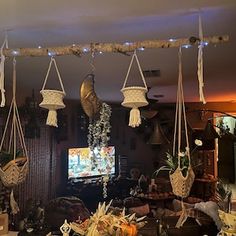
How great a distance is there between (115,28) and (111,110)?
96 centimetres

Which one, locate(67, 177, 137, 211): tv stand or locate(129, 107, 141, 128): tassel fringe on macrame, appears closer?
locate(129, 107, 141, 128): tassel fringe on macrame

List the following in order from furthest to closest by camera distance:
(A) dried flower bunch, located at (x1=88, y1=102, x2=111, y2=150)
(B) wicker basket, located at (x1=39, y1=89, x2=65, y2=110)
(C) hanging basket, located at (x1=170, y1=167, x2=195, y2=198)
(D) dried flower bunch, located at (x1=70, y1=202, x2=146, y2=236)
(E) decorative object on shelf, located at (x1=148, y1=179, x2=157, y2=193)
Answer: (E) decorative object on shelf, located at (x1=148, y1=179, x2=157, y2=193)
(A) dried flower bunch, located at (x1=88, y1=102, x2=111, y2=150)
(B) wicker basket, located at (x1=39, y1=89, x2=65, y2=110)
(C) hanging basket, located at (x1=170, y1=167, x2=195, y2=198)
(D) dried flower bunch, located at (x1=70, y1=202, x2=146, y2=236)

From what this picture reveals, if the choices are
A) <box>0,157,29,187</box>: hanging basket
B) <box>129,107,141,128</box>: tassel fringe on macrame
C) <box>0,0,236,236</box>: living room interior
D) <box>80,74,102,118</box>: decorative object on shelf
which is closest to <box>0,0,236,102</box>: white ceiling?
<box>0,0,236,236</box>: living room interior

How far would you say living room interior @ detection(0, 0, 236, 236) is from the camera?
67.6 inches

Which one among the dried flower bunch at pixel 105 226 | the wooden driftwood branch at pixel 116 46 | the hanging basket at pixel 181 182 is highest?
the wooden driftwood branch at pixel 116 46

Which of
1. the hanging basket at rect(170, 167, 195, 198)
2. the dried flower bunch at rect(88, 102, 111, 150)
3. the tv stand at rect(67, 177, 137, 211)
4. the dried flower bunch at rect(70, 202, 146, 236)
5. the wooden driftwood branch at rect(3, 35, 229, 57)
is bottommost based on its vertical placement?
the tv stand at rect(67, 177, 137, 211)

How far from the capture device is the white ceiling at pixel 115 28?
1632 mm

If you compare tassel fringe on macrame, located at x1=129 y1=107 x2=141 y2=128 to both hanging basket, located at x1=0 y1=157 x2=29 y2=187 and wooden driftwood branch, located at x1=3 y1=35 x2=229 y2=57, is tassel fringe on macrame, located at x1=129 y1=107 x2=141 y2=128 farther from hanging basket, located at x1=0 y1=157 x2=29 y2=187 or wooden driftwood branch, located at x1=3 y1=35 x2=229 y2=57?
hanging basket, located at x1=0 y1=157 x2=29 y2=187

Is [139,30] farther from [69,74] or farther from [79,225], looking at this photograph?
[69,74]

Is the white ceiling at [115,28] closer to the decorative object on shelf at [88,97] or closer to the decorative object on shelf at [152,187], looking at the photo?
the decorative object on shelf at [88,97]

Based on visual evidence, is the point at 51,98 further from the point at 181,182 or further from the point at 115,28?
the point at 181,182

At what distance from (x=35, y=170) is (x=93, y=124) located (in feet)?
11.3

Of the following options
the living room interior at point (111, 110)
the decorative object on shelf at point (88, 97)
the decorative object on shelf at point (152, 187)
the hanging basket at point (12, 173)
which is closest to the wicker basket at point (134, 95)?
the living room interior at point (111, 110)

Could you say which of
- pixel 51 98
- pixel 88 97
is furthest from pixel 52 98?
pixel 88 97
